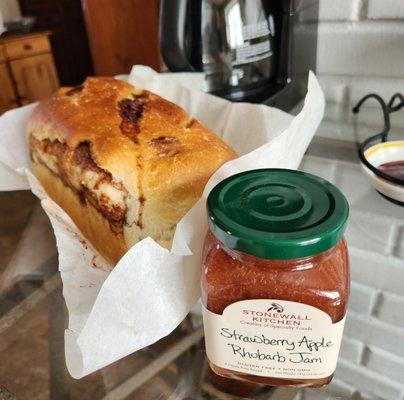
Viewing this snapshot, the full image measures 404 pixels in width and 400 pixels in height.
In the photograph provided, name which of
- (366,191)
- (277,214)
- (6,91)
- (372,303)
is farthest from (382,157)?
(6,91)

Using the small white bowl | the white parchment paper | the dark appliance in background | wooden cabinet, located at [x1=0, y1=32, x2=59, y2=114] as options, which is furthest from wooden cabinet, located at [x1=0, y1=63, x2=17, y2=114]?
the small white bowl

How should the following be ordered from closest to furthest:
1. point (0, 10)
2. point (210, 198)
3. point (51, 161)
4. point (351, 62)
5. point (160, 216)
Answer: point (210, 198) < point (160, 216) < point (51, 161) < point (351, 62) < point (0, 10)

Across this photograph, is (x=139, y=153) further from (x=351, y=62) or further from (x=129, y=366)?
(x=351, y=62)

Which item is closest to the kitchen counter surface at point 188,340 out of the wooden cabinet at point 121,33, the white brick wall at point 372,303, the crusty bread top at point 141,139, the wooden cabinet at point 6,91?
the white brick wall at point 372,303

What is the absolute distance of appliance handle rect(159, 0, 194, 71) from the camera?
558 millimetres

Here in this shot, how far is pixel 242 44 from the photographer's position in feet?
2.00

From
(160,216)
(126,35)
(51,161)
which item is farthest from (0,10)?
(160,216)

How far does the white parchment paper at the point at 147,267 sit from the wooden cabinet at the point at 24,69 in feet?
6.31

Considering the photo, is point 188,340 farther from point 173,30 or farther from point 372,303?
point 173,30

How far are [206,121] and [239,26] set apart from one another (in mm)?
141

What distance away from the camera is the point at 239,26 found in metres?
0.60

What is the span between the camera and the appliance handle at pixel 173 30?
558mm

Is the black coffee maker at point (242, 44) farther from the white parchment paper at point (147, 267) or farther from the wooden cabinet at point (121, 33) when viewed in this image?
the wooden cabinet at point (121, 33)

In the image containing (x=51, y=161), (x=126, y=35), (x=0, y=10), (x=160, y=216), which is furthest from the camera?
(x=0, y=10)
